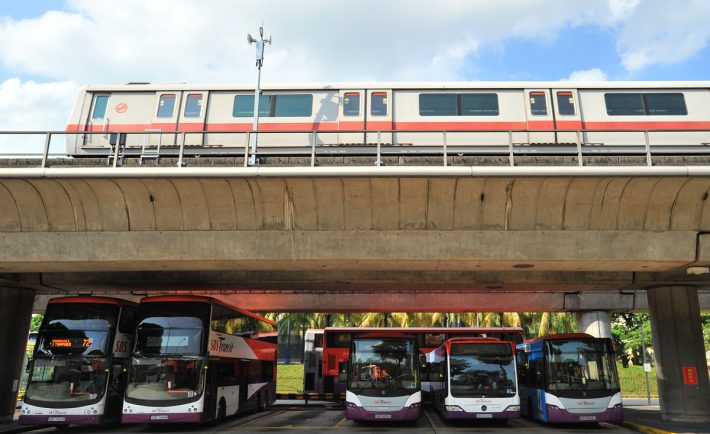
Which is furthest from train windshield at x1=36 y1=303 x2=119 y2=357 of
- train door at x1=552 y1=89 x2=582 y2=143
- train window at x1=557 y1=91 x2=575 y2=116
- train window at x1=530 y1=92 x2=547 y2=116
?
train window at x1=557 y1=91 x2=575 y2=116

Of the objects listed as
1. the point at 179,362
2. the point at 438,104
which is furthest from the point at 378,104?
the point at 179,362

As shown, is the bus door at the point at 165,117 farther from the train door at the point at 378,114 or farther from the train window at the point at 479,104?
the train window at the point at 479,104

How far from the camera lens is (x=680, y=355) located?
59.0ft

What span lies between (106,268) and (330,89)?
9.75 metres

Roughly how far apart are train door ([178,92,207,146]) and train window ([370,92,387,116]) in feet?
20.4

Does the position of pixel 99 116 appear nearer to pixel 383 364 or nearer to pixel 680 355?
pixel 383 364

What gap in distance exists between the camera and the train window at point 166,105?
1903 cm

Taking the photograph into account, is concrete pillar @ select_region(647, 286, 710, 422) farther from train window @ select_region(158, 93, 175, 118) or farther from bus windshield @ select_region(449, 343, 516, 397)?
train window @ select_region(158, 93, 175, 118)

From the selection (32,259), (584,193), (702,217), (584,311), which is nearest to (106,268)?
(32,259)

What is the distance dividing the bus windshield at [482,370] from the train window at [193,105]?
1264 cm

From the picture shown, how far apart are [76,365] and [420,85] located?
577 inches

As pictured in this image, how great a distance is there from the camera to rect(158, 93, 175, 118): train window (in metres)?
19.0

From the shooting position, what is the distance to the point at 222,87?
19.2 m

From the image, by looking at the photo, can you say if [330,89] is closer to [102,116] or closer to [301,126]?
[301,126]
